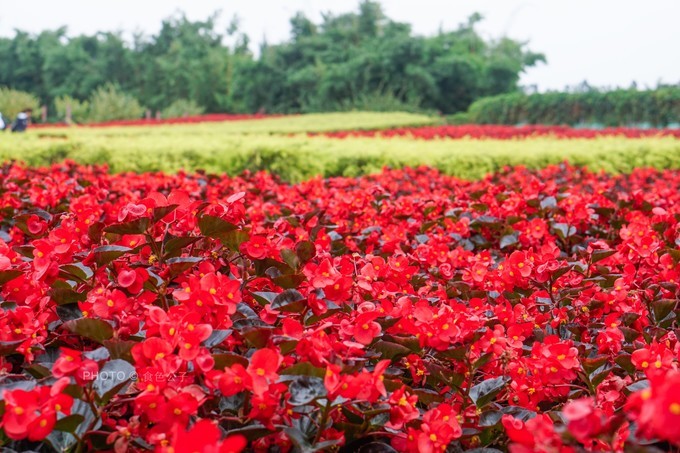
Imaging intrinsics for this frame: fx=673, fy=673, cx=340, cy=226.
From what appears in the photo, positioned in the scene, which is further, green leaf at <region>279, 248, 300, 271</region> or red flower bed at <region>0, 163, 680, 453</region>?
green leaf at <region>279, 248, 300, 271</region>

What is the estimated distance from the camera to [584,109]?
26281 mm

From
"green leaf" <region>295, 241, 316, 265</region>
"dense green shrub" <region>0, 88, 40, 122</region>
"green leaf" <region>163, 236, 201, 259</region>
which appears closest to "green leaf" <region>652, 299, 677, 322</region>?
"green leaf" <region>295, 241, 316, 265</region>

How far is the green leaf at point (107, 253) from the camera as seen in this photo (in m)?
1.39

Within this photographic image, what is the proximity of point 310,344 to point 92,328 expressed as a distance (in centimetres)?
38

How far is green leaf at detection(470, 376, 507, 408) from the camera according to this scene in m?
1.23

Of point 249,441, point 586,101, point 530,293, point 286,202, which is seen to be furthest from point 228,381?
point 586,101

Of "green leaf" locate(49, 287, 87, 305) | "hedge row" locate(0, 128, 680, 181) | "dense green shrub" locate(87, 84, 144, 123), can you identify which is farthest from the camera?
"dense green shrub" locate(87, 84, 144, 123)

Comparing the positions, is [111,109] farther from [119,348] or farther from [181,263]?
[119,348]

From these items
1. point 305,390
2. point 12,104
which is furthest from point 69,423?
point 12,104

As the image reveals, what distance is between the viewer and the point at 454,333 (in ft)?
4.32

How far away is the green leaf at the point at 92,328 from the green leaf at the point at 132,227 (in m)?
0.34

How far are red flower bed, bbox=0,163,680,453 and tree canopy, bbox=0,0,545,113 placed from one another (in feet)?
90.4

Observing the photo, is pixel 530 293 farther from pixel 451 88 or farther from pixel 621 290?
pixel 451 88

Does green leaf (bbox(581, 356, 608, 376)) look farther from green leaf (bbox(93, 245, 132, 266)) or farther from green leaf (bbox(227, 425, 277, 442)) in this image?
green leaf (bbox(93, 245, 132, 266))
